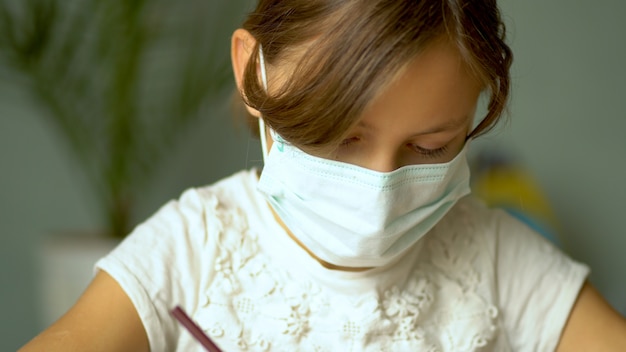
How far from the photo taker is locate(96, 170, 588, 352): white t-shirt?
2.90 ft

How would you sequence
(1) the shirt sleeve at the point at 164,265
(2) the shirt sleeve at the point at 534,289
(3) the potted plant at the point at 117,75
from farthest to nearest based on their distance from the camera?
(3) the potted plant at the point at 117,75 < (2) the shirt sleeve at the point at 534,289 < (1) the shirt sleeve at the point at 164,265

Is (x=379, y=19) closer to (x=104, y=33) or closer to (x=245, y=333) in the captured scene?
(x=245, y=333)

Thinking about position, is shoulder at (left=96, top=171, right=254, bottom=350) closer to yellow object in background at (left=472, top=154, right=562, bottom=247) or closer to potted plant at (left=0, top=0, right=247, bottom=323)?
potted plant at (left=0, top=0, right=247, bottom=323)

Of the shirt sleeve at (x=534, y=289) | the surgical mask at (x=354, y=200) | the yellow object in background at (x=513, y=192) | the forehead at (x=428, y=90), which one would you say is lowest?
the yellow object in background at (x=513, y=192)

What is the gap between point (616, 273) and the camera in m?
1.83

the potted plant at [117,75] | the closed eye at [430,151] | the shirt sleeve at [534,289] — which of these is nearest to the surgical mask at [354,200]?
the closed eye at [430,151]

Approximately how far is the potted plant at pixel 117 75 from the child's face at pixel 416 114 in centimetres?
84

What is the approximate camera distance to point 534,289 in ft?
3.21

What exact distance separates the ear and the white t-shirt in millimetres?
145

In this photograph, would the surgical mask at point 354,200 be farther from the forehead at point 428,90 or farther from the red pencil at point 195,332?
the red pencil at point 195,332

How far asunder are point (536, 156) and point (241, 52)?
1078 mm

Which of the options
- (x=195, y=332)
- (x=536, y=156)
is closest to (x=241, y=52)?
(x=195, y=332)

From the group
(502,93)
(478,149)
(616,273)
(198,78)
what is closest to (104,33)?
(198,78)

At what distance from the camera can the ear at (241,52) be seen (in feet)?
2.89
